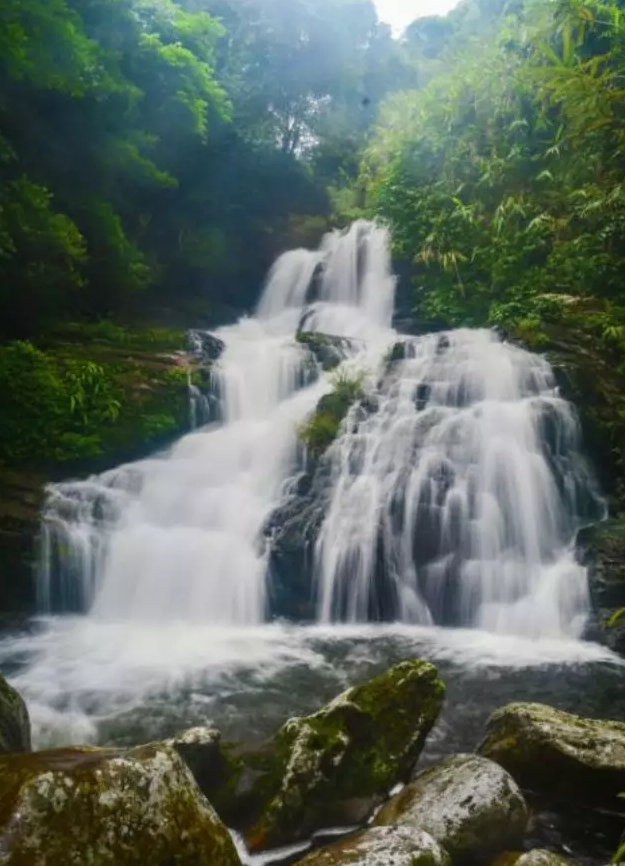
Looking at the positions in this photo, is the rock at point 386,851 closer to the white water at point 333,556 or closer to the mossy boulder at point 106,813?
the mossy boulder at point 106,813

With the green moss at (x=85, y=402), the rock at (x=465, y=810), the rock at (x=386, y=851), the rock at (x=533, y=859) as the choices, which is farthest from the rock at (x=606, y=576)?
the green moss at (x=85, y=402)

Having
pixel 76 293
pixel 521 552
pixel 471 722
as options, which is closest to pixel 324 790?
pixel 471 722

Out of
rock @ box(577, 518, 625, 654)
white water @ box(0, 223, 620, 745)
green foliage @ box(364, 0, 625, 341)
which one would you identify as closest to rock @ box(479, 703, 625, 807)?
white water @ box(0, 223, 620, 745)

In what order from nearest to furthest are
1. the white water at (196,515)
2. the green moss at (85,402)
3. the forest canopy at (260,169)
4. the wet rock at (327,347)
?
the white water at (196,515), the green moss at (85,402), the forest canopy at (260,169), the wet rock at (327,347)

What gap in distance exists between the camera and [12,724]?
14.7 feet

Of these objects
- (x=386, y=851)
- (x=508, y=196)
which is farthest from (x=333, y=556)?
(x=508, y=196)

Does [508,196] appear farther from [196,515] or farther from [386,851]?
[386,851]

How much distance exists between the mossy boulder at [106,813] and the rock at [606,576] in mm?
5686

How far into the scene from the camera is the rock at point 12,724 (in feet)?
14.2

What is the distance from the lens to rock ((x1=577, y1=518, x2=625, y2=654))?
7734 millimetres

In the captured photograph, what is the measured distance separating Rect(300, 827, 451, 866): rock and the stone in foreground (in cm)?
56

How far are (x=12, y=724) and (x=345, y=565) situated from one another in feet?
16.8

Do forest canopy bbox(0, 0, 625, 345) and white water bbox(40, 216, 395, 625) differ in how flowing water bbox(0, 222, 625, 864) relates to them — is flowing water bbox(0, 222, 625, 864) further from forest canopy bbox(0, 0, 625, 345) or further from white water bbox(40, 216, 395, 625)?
forest canopy bbox(0, 0, 625, 345)

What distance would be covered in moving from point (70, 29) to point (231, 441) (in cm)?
749
